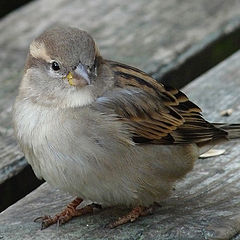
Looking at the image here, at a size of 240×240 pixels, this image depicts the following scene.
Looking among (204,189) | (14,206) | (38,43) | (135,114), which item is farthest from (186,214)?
(38,43)

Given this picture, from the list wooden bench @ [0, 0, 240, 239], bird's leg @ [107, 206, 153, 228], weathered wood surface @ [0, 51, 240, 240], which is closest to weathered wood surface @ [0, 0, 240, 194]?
wooden bench @ [0, 0, 240, 239]

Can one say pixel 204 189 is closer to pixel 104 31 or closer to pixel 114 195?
pixel 114 195

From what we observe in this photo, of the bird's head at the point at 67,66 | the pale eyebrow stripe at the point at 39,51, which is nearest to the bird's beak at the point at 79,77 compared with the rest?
the bird's head at the point at 67,66

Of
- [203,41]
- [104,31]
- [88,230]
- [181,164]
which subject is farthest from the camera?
[104,31]

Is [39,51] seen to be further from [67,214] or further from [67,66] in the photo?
[67,214]

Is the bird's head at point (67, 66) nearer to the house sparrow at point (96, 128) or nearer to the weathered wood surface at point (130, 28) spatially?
the house sparrow at point (96, 128)
